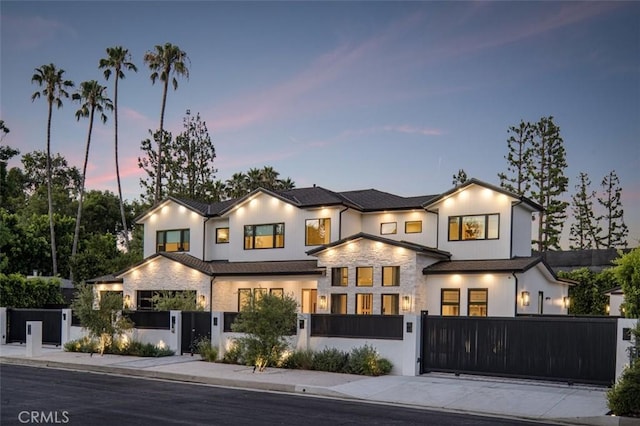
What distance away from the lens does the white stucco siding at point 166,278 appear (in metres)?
38.4

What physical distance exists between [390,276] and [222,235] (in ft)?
43.6

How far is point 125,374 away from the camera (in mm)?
23328

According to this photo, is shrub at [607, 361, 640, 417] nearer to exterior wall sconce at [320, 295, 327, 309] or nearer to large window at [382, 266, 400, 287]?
large window at [382, 266, 400, 287]

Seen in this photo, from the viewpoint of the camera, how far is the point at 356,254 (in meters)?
33.8

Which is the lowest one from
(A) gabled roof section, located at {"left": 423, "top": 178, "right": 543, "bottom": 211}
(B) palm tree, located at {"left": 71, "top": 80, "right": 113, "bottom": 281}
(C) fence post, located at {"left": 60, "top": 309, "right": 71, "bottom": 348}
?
(C) fence post, located at {"left": 60, "top": 309, "right": 71, "bottom": 348}

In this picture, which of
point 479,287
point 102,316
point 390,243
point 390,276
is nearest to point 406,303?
point 390,276

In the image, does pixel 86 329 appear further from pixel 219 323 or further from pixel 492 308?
pixel 492 308

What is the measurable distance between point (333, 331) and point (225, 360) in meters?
4.58

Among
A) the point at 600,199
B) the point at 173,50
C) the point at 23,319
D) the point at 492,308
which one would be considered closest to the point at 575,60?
the point at 492,308

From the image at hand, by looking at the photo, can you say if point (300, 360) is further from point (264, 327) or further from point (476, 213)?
point (476, 213)

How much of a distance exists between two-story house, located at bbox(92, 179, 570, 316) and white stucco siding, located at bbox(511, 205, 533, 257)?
0.20 feet

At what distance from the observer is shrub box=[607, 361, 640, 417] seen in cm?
1473

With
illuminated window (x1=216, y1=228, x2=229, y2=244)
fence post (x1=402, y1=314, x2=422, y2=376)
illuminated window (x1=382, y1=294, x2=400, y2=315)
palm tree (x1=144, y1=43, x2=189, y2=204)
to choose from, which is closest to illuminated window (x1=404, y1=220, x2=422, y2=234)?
illuminated window (x1=382, y1=294, x2=400, y2=315)

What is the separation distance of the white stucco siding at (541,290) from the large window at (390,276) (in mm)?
5617
